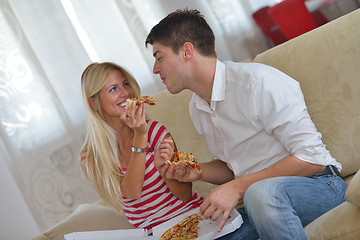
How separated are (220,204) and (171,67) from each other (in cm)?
62

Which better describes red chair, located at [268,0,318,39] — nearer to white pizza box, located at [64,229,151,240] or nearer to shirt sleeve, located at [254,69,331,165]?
shirt sleeve, located at [254,69,331,165]

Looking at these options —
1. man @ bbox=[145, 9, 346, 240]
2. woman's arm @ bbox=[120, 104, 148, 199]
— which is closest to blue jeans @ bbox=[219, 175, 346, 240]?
man @ bbox=[145, 9, 346, 240]

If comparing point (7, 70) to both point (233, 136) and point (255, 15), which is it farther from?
point (233, 136)

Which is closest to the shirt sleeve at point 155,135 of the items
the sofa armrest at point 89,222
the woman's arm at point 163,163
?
the woman's arm at point 163,163

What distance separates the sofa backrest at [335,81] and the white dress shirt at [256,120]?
0.54 ft

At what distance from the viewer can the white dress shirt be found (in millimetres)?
1609

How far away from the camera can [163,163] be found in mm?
1831

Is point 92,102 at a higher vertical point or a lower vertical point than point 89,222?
higher

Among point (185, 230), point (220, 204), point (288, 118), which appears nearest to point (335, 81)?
point (288, 118)

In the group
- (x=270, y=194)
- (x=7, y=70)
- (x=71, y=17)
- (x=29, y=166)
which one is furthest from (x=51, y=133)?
(x=270, y=194)

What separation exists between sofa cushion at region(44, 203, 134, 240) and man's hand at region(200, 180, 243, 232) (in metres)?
0.77

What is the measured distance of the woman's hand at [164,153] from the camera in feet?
5.91

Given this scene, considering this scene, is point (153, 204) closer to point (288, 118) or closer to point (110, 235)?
point (110, 235)

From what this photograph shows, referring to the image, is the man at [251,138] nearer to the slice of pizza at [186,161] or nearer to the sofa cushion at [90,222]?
the slice of pizza at [186,161]
